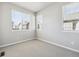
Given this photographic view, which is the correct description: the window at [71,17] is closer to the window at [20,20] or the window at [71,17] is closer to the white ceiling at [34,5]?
the white ceiling at [34,5]

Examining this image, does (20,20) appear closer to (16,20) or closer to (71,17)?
(16,20)

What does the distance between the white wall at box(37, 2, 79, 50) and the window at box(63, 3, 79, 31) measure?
12 cm

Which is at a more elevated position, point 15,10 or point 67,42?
point 15,10

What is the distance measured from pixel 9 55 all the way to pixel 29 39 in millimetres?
726

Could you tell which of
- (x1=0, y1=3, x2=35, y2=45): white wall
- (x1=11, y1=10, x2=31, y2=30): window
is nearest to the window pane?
(x1=11, y1=10, x2=31, y2=30): window

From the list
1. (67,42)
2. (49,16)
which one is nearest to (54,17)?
A: (49,16)

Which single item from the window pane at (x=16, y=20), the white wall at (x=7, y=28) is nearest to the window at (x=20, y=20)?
the window pane at (x=16, y=20)

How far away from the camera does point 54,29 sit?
78.6 inches

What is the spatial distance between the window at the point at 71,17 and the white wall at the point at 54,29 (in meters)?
0.12

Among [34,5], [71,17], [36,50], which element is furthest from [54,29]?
[34,5]

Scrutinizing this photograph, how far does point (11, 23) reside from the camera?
1851 millimetres

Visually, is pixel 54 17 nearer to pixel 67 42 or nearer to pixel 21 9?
pixel 67 42

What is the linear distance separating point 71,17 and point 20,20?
1.56m

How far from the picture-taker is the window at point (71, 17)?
1752 millimetres
